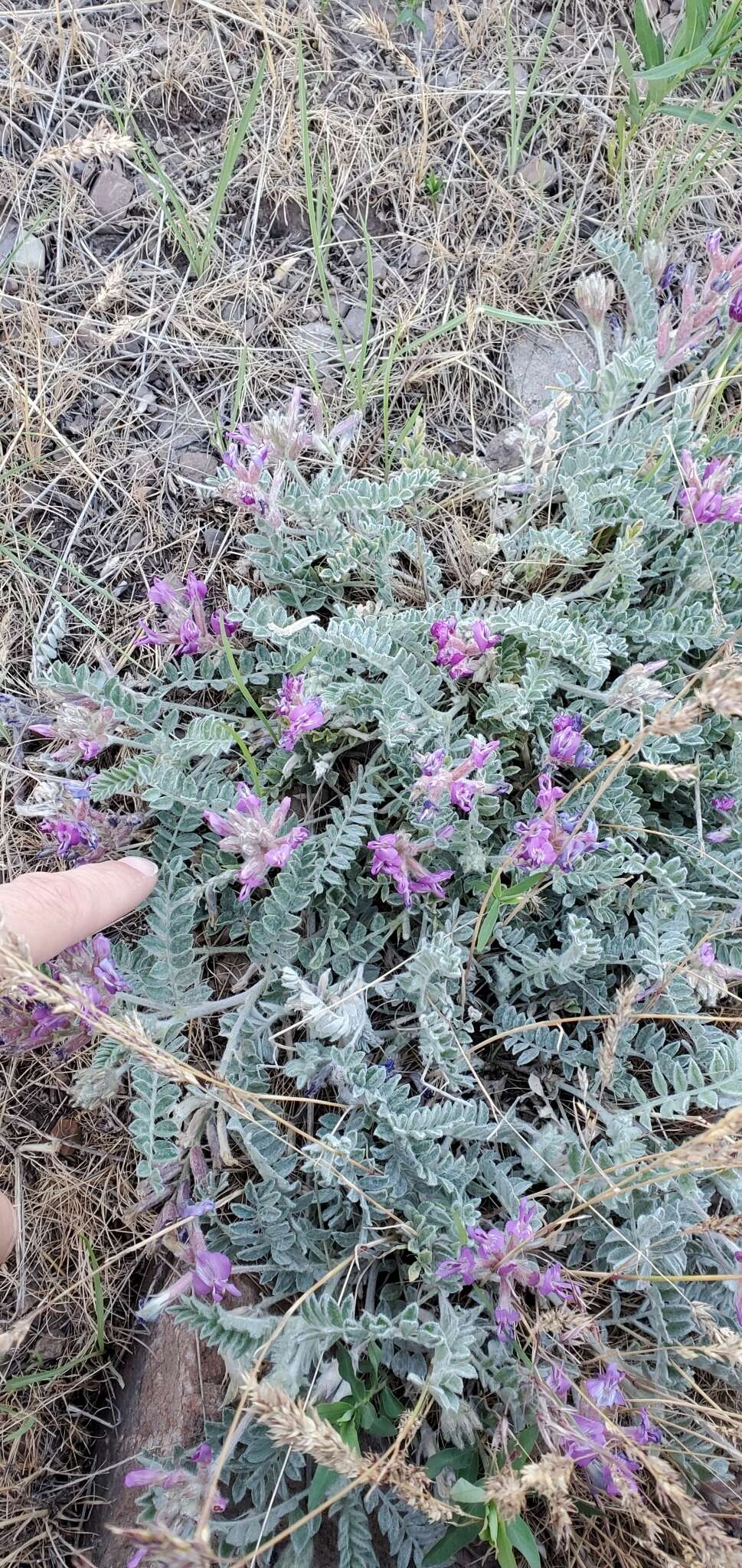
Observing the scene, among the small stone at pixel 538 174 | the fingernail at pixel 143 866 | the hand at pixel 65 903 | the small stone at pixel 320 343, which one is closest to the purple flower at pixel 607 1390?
the hand at pixel 65 903

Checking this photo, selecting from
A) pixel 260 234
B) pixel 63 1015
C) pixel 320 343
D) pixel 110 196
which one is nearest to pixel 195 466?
pixel 320 343

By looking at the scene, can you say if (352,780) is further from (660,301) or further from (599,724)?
(660,301)

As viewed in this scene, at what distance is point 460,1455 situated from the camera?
182cm

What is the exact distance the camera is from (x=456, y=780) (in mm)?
2010

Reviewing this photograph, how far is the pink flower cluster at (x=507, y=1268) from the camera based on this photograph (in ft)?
5.92

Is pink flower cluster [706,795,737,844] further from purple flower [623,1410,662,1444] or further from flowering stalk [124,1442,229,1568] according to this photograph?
flowering stalk [124,1442,229,1568]

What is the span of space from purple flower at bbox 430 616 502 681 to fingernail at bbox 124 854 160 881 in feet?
2.63

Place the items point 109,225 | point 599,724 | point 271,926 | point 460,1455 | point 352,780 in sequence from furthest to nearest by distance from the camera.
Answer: point 109,225, point 352,780, point 599,724, point 271,926, point 460,1455

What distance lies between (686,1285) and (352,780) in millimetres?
1332

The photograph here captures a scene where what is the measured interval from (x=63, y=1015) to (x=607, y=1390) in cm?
123

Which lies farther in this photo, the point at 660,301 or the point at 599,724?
the point at 660,301

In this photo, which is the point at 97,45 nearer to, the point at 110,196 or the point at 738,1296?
the point at 110,196

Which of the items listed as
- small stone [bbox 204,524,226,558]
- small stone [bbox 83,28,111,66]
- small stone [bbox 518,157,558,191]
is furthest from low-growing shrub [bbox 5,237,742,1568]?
small stone [bbox 83,28,111,66]

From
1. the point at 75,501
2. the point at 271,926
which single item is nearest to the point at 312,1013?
the point at 271,926
